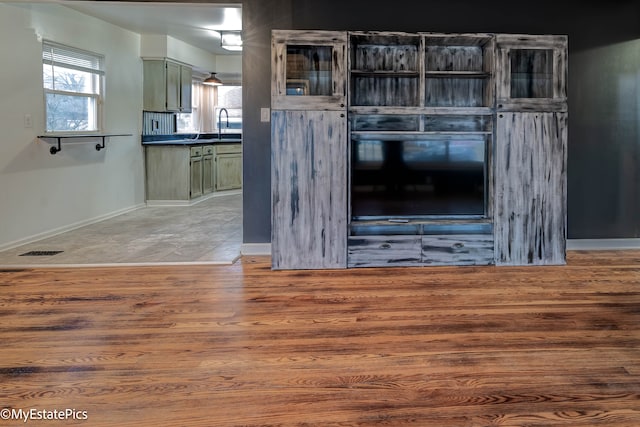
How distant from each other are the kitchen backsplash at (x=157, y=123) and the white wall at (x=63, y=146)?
202 mm

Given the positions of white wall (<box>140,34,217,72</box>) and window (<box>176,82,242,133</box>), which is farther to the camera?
window (<box>176,82,242,133</box>)

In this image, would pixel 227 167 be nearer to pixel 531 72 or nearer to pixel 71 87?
pixel 71 87

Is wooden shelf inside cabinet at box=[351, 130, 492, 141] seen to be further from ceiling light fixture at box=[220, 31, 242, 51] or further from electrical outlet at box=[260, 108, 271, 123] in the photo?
ceiling light fixture at box=[220, 31, 242, 51]

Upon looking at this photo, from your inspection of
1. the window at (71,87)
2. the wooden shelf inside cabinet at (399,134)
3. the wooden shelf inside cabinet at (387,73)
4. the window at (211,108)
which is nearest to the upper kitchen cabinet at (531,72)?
the wooden shelf inside cabinet at (399,134)

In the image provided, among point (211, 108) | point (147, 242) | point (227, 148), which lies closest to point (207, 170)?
point (227, 148)

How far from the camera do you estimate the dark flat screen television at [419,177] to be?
4.68 metres

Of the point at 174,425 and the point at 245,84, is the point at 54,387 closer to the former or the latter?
the point at 174,425

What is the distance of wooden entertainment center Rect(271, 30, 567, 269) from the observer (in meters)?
4.53

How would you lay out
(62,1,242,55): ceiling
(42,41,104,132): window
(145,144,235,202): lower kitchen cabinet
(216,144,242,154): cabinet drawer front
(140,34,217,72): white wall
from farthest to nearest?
(216,144,242,154): cabinet drawer front → (145,144,235,202): lower kitchen cabinet → (140,34,217,72): white wall → (62,1,242,55): ceiling → (42,41,104,132): window

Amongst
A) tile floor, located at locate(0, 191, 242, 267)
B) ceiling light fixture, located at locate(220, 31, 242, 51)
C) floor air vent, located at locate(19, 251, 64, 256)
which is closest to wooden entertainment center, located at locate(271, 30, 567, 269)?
tile floor, located at locate(0, 191, 242, 267)

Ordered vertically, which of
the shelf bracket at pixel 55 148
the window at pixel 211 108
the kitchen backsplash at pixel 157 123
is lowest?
the shelf bracket at pixel 55 148

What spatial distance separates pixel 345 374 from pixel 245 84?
3.21 meters

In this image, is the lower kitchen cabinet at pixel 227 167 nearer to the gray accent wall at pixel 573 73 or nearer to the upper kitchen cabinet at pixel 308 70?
the gray accent wall at pixel 573 73

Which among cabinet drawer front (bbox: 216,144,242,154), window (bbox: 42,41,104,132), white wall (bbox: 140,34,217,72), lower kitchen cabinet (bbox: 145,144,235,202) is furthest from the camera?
cabinet drawer front (bbox: 216,144,242,154)
